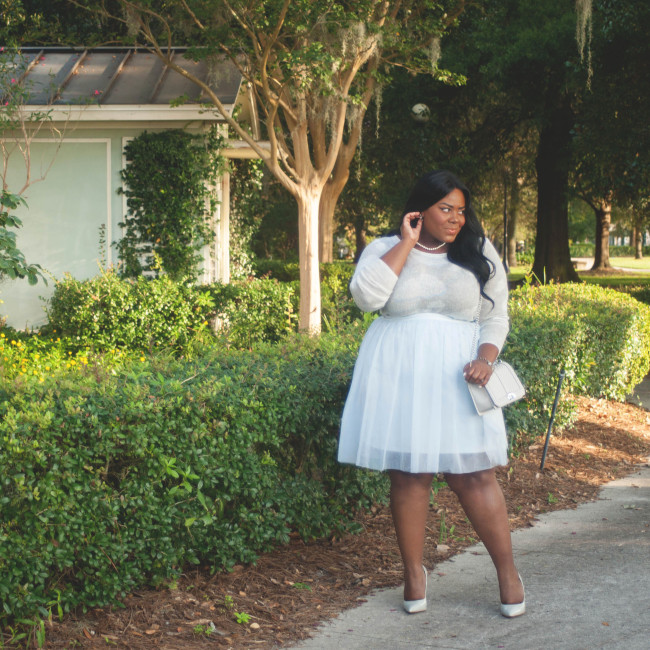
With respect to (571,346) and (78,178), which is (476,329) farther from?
(78,178)

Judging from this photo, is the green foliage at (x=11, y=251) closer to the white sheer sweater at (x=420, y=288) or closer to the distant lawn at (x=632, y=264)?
→ the white sheer sweater at (x=420, y=288)

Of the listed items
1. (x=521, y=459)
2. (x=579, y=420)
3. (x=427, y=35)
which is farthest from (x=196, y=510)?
(x=427, y=35)

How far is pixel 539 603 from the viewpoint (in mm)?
3592

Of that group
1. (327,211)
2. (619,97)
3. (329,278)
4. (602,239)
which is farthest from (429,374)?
(602,239)

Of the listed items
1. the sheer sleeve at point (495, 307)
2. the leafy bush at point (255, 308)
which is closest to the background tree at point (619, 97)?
the leafy bush at point (255, 308)

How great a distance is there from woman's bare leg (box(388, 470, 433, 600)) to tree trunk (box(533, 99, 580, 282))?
57.6 feet

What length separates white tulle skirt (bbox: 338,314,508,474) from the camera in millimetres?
3336

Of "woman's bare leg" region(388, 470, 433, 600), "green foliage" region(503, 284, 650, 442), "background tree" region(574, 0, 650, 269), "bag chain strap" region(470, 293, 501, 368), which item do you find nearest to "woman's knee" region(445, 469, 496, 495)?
"woman's bare leg" region(388, 470, 433, 600)

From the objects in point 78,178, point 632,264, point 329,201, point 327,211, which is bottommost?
point 78,178

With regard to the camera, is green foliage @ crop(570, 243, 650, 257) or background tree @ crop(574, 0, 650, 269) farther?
green foliage @ crop(570, 243, 650, 257)

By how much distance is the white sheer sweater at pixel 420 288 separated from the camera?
3.40 m

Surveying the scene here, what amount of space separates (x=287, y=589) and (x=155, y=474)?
3.03 feet

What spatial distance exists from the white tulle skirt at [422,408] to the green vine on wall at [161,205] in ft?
27.0

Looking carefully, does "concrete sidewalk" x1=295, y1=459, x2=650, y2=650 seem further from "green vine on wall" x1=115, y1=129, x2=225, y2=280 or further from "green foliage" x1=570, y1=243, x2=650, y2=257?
"green foliage" x1=570, y1=243, x2=650, y2=257
